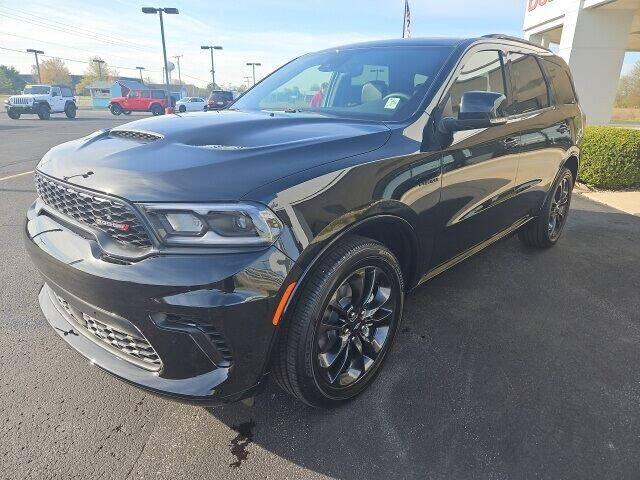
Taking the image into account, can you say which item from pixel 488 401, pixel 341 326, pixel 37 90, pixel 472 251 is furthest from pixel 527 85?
pixel 37 90

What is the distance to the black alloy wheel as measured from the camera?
7.07 ft

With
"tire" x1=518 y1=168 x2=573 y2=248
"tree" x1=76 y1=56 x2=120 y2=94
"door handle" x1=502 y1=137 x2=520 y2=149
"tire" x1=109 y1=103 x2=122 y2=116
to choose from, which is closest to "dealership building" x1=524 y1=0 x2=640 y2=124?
"tire" x1=518 y1=168 x2=573 y2=248

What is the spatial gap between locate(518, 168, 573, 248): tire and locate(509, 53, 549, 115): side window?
95 cm

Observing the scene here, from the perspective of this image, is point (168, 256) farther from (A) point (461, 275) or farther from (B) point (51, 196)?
(A) point (461, 275)

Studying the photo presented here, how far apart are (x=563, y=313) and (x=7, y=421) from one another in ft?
11.6

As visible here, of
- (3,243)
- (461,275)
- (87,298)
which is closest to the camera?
(87,298)

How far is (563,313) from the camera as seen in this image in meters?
3.36

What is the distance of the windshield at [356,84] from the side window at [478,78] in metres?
0.16

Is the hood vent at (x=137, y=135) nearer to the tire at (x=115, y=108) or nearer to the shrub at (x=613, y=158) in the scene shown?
the shrub at (x=613, y=158)

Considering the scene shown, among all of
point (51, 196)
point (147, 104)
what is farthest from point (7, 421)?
point (147, 104)

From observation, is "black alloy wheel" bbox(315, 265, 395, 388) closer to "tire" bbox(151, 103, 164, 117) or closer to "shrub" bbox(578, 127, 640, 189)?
"shrub" bbox(578, 127, 640, 189)

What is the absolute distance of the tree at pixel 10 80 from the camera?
265ft

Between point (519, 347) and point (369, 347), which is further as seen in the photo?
point (519, 347)

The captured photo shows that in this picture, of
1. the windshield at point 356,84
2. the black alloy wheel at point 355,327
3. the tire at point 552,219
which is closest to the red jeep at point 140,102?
the windshield at point 356,84
